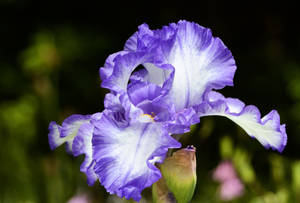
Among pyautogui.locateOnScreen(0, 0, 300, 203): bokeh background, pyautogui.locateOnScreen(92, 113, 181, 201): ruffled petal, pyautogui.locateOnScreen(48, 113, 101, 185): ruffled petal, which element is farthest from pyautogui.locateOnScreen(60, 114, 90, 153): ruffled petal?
pyautogui.locateOnScreen(0, 0, 300, 203): bokeh background

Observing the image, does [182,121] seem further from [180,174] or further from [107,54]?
[107,54]

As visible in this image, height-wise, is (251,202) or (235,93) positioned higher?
(251,202)

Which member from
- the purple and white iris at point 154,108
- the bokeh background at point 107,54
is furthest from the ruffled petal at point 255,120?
the bokeh background at point 107,54

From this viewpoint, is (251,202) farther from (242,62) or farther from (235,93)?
(242,62)

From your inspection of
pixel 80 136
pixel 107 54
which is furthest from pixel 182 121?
pixel 107 54

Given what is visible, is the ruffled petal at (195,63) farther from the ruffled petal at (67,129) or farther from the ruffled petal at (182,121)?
the ruffled petal at (67,129)

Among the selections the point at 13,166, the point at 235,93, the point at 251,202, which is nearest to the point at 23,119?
the point at 13,166
